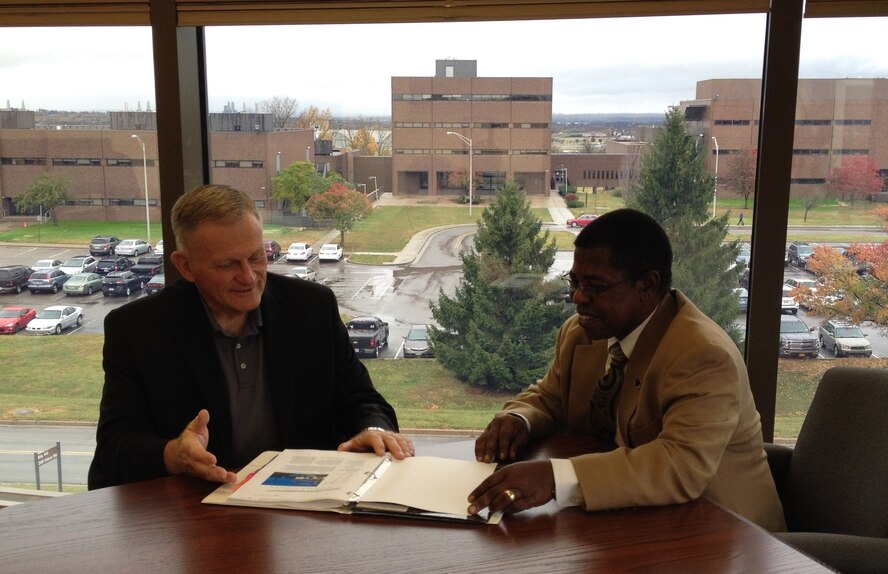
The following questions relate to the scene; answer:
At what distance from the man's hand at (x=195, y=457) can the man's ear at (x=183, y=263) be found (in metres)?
0.50

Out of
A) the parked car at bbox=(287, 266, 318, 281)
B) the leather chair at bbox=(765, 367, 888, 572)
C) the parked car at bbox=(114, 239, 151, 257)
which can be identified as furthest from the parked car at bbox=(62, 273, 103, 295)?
the leather chair at bbox=(765, 367, 888, 572)

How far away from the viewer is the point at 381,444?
6.44 ft

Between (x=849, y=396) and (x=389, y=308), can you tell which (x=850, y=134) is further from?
(x=389, y=308)

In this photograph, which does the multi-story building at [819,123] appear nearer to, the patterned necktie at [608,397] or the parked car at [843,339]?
the parked car at [843,339]

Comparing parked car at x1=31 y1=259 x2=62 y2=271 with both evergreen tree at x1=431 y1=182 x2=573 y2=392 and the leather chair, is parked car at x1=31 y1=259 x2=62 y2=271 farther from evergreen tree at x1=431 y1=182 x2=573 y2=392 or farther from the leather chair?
the leather chair

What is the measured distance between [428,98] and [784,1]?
4.51 feet

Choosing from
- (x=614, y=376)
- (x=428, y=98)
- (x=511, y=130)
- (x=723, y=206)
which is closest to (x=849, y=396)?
(x=614, y=376)

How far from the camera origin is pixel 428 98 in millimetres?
3400

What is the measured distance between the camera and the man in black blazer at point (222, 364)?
213cm

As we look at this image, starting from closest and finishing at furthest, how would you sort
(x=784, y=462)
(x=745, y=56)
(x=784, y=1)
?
(x=784, y=462)
(x=784, y=1)
(x=745, y=56)

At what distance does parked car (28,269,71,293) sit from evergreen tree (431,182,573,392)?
5.63 feet

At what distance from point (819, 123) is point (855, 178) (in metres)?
0.27

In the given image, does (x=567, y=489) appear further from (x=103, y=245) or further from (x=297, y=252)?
(x=103, y=245)

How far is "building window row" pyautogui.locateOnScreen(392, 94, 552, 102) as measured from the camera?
3.35m
